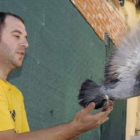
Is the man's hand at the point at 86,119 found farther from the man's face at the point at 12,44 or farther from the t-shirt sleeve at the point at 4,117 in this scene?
the man's face at the point at 12,44

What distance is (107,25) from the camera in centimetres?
668

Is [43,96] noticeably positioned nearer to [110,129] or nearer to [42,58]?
[42,58]

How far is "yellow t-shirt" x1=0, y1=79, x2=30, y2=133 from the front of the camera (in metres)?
2.00

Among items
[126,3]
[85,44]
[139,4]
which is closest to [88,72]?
[85,44]

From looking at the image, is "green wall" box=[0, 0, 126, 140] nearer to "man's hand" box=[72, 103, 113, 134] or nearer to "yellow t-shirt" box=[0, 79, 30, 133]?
"yellow t-shirt" box=[0, 79, 30, 133]

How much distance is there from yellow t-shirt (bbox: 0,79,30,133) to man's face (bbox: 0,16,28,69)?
141 millimetres

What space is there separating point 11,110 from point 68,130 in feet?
1.39

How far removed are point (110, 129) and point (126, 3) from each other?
3027 millimetres

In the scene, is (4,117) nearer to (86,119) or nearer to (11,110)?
(11,110)

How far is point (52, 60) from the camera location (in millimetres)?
4207

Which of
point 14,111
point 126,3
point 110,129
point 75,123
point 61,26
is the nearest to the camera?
point 75,123

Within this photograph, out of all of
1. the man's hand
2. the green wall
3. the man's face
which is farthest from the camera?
the green wall

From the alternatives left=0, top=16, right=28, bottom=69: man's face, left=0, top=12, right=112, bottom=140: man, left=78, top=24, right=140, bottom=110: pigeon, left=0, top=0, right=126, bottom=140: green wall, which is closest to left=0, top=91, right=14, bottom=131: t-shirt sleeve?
left=0, top=12, right=112, bottom=140: man

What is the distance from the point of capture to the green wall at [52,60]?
3621 mm
